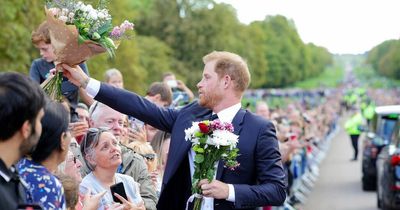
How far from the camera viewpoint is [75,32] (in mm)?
5309

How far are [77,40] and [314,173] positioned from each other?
19673 millimetres

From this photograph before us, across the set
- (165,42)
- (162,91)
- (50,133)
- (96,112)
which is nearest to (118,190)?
(50,133)

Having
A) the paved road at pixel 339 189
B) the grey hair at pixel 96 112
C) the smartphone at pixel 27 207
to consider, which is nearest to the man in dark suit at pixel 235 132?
the grey hair at pixel 96 112

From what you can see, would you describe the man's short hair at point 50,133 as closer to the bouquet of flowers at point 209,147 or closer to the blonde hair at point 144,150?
the bouquet of flowers at point 209,147

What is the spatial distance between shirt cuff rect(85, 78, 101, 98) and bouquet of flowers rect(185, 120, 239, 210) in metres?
0.61

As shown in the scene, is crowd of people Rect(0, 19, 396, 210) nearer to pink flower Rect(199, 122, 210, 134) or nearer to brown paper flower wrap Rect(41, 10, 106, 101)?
brown paper flower wrap Rect(41, 10, 106, 101)

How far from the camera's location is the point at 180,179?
5.74 metres

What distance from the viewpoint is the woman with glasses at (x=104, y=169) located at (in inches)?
232

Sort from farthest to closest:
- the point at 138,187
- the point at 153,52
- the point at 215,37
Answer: the point at 215,37
the point at 153,52
the point at 138,187

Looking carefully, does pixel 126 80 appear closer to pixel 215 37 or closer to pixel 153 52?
pixel 153 52

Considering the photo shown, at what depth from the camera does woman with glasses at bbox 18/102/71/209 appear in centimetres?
398

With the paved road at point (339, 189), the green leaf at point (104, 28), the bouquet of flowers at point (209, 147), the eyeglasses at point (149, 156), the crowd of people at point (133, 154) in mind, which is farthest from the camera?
the paved road at point (339, 189)

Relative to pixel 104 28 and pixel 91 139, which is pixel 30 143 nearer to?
pixel 104 28

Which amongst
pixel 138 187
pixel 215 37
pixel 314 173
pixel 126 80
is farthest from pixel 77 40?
Answer: pixel 215 37
